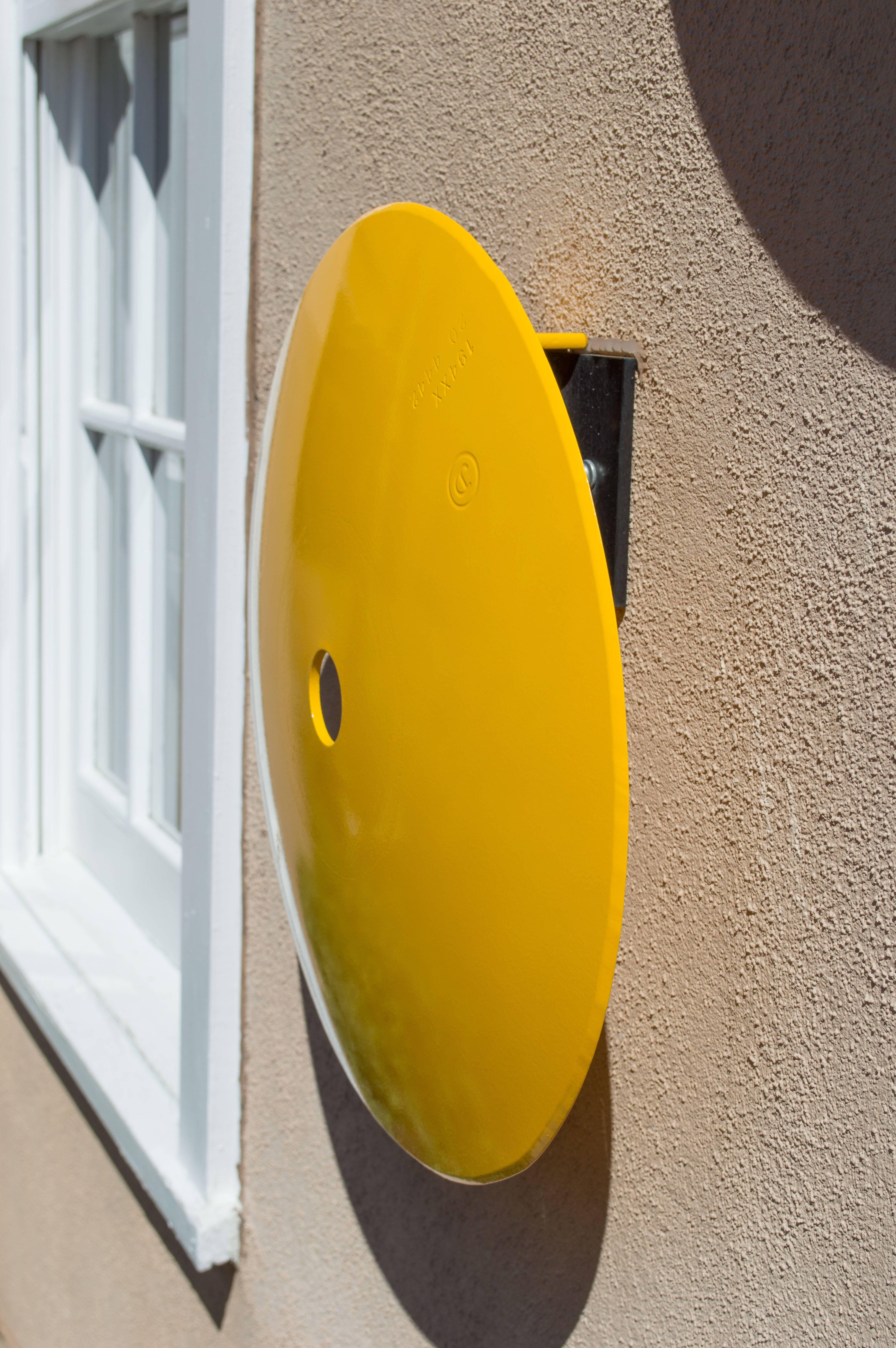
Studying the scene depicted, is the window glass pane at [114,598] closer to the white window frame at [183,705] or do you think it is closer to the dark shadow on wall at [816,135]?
the white window frame at [183,705]

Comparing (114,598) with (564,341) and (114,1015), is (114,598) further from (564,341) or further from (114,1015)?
(564,341)

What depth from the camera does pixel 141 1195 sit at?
221 cm

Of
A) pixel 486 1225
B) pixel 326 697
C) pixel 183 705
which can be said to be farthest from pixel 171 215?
pixel 486 1225

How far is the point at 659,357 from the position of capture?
992 mm

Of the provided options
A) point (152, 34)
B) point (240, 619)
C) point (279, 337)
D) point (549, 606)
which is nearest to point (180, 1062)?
point (240, 619)

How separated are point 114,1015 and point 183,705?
82cm

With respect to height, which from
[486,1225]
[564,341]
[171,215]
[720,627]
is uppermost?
[171,215]

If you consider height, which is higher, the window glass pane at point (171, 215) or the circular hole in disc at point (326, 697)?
the window glass pane at point (171, 215)

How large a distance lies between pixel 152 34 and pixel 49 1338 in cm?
292

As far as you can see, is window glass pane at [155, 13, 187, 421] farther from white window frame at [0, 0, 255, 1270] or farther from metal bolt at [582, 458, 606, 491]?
metal bolt at [582, 458, 606, 491]

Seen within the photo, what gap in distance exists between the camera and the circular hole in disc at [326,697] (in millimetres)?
1123

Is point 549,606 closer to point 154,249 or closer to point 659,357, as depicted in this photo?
point 659,357

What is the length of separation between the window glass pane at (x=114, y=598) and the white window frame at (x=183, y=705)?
0.40ft
